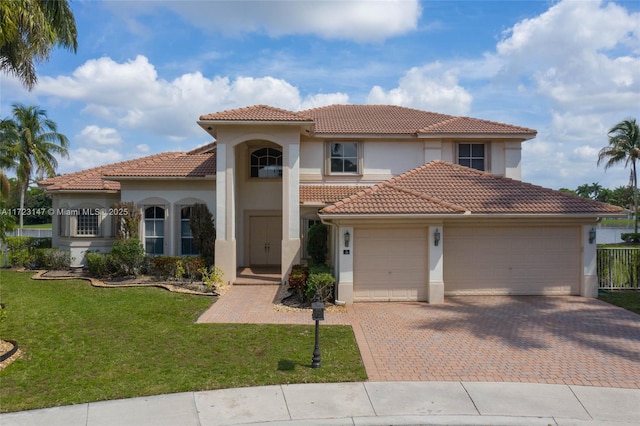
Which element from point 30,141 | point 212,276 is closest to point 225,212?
point 212,276

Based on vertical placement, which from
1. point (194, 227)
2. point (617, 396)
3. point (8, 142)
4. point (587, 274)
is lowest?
point (617, 396)

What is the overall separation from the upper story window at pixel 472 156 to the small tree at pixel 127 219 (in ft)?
→ 46.5

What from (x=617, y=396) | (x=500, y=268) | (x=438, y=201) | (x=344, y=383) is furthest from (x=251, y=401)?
(x=500, y=268)

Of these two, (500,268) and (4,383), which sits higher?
(500,268)

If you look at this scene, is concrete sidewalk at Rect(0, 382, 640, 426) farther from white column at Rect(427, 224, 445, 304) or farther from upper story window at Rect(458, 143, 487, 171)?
upper story window at Rect(458, 143, 487, 171)

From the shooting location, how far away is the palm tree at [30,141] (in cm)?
3053

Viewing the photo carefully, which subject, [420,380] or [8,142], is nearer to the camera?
[420,380]

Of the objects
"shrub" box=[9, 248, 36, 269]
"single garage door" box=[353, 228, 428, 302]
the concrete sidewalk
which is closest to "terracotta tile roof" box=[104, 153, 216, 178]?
"shrub" box=[9, 248, 36, 269]

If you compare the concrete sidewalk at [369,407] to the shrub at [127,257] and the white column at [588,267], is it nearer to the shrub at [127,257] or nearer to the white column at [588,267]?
the white column at [588,267]

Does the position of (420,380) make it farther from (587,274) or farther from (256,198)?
(256,198)

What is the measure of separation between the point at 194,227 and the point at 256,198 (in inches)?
120

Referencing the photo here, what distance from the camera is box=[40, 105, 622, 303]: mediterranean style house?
13.4 m

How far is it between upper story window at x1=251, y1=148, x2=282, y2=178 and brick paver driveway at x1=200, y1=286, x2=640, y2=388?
651 centimetres

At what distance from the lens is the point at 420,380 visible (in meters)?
7.32
